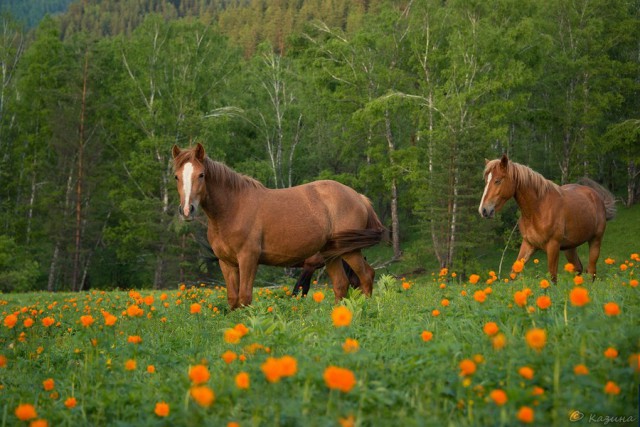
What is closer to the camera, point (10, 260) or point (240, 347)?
point (240, 347)

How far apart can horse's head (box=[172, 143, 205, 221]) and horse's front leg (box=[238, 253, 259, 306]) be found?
1064 mm

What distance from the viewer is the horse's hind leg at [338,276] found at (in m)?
8.48

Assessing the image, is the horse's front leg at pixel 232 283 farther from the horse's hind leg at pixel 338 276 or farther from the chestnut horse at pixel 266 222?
the horse's hind leg at pixel 338 276

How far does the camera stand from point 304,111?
3547 centimetres

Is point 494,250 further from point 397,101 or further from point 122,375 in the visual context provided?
point 122,375

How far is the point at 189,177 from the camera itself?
6.89 m

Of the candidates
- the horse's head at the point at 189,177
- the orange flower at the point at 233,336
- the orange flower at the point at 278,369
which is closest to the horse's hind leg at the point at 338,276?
the horse's head at the point at 189,177

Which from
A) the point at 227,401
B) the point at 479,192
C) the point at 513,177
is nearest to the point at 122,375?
the point at 227,401

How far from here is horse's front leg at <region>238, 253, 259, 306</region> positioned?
725 cm

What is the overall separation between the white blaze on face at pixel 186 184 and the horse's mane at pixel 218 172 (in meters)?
0.15

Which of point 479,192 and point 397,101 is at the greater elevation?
point 397,101

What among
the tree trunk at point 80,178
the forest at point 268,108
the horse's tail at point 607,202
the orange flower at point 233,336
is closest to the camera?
the orange flower at point 233,336

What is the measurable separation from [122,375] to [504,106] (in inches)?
1101

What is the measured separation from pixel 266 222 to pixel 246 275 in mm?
901
